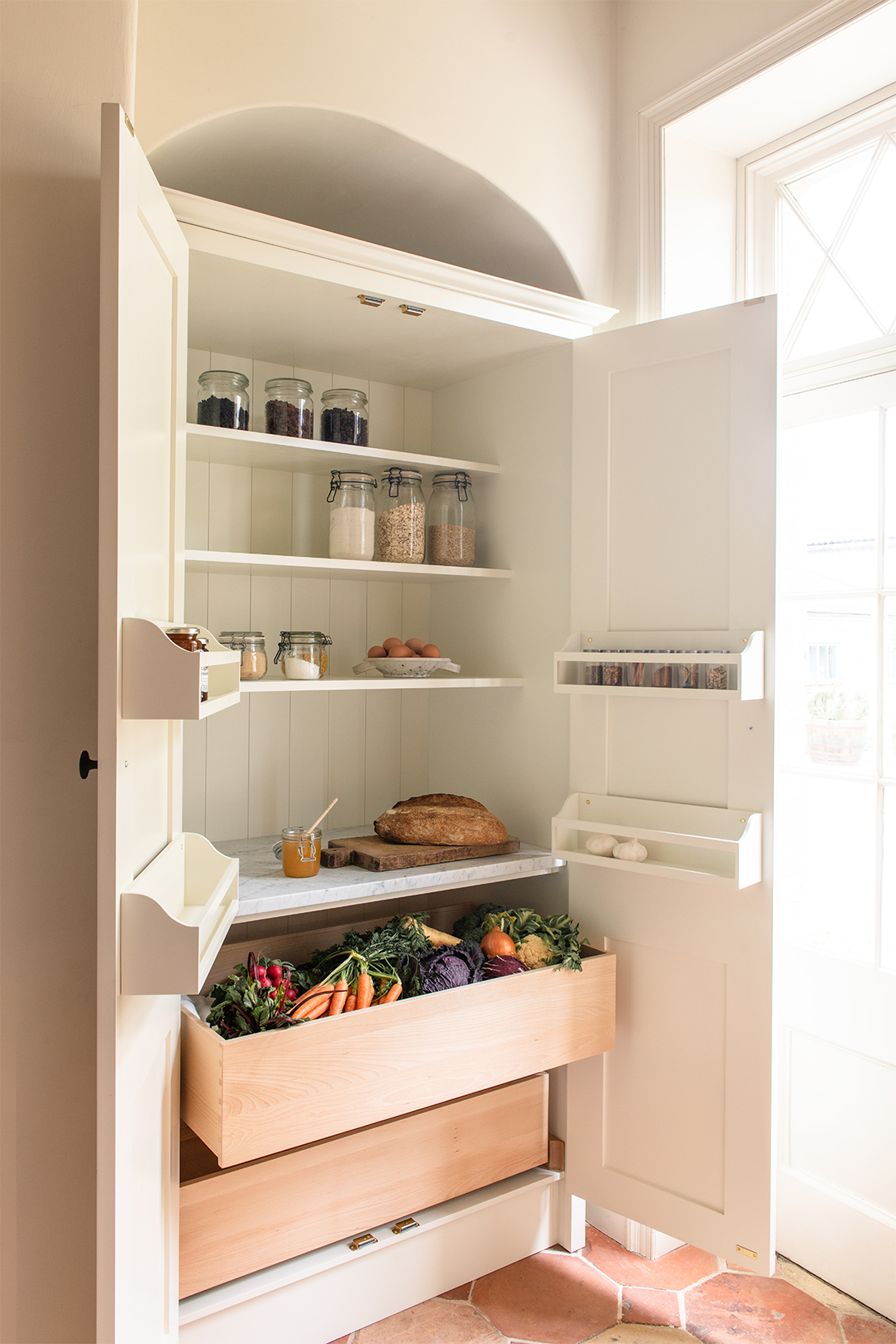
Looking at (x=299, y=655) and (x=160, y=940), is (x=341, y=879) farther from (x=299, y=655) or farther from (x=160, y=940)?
(x=160, y=940)

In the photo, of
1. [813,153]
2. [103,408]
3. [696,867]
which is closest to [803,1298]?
[696,867]

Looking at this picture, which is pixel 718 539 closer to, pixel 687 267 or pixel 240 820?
pixel 687 267

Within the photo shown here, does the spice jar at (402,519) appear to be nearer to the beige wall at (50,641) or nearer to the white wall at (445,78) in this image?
the white wall at (445,78)

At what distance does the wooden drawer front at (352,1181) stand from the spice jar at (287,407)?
5.12ft

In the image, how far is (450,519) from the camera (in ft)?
7.75

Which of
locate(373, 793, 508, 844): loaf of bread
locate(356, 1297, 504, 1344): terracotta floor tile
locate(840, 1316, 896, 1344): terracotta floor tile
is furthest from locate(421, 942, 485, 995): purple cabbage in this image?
locate(840, 1316, 896, 1344): terracotta floor tile

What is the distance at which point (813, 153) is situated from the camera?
7.09 feet

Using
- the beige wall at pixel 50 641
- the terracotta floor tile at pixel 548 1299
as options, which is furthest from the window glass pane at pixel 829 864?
the beige wall at pixel 50 641

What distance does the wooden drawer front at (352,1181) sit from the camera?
1670 millimetres

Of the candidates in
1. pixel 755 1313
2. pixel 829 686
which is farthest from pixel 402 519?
pixel 755 1313

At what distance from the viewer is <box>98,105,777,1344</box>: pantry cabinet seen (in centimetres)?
127

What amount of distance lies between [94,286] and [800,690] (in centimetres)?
178

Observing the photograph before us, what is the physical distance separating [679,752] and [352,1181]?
3.76ft

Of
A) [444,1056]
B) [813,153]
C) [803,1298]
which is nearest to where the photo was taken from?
[444,1056]
